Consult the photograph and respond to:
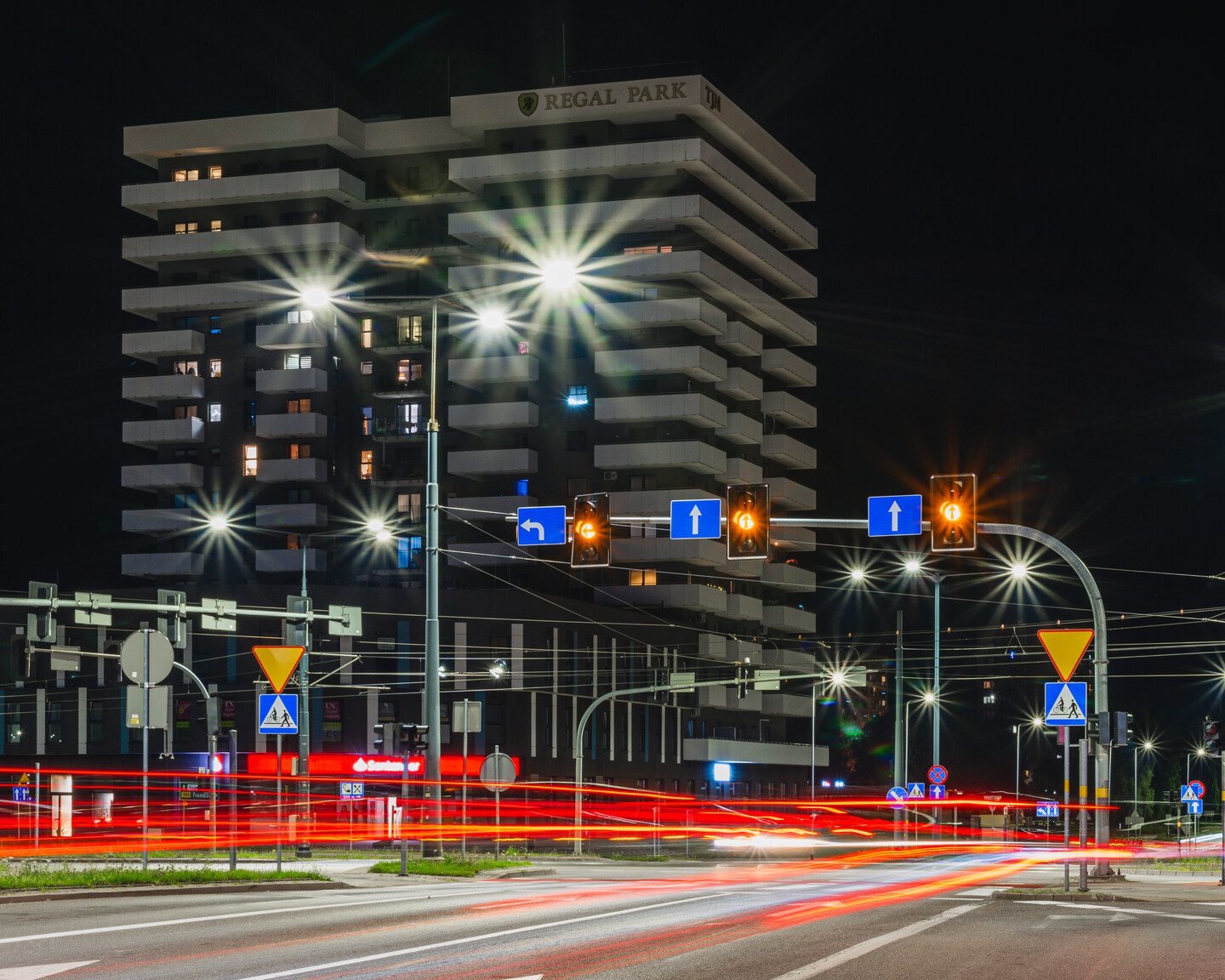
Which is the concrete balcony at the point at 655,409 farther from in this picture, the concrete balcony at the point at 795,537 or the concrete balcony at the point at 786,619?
the concrete balcony at the point at 786,619

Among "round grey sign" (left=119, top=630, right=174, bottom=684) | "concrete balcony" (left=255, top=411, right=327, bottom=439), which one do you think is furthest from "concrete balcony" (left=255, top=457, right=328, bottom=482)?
"round grey sign" (left=119, top=630, right=174, bottom=684)

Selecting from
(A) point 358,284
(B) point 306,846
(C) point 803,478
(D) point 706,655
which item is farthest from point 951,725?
(B) point 306,846

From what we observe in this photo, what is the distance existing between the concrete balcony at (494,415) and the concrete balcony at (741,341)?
12151 mm

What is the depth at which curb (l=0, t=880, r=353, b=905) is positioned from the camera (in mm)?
19172

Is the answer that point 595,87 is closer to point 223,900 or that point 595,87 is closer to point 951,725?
point 951,725

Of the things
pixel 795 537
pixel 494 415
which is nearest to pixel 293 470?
pixel 494 415

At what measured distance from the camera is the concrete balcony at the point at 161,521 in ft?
317

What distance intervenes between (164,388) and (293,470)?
33.3 ft

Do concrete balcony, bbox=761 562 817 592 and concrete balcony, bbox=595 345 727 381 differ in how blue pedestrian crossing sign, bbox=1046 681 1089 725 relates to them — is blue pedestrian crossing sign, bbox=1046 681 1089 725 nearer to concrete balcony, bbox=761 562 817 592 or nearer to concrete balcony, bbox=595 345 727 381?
concrete balcony, bbox=595 345 727 381

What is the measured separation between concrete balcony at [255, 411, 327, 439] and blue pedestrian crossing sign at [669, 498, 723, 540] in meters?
69.9

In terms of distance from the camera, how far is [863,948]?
1427 centimetres

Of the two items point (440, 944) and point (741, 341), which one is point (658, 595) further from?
point (440, 944)

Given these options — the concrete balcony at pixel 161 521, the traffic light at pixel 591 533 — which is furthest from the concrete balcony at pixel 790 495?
the traffic light at pixel 591 533

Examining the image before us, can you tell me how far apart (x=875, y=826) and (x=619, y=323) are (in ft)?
100
